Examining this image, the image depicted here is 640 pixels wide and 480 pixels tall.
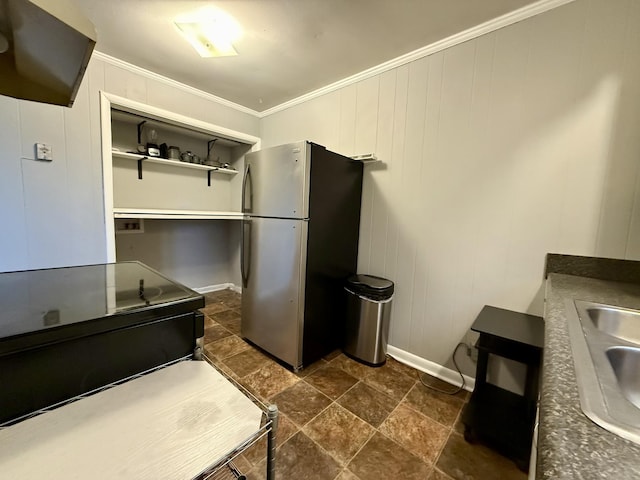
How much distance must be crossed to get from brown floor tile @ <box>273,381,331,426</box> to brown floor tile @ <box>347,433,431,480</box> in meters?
0.36

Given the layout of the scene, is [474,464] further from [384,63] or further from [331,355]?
[384,63]

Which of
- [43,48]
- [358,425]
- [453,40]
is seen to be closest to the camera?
[43,48]

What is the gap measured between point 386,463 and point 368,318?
36.1 inches

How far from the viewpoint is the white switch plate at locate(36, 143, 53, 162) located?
6.36 feet

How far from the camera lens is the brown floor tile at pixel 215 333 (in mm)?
2418

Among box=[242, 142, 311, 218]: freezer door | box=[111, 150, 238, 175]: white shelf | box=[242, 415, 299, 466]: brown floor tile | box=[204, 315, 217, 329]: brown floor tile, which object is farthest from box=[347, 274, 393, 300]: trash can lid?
box=[111, 150, 238, 175]: white shelf

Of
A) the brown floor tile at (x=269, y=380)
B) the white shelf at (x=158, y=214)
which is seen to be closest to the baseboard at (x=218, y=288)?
the white shelf at (x=158, y=214)

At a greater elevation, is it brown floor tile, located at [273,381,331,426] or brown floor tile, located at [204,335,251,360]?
brown floor tile, located at [204,335,251,360]

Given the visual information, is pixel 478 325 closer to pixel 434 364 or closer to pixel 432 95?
pixel 434 364

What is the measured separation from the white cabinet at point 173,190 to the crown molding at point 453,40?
1353 mm

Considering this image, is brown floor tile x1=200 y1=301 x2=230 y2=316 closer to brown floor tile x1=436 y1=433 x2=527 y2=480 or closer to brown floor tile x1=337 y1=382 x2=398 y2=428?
brown floor tile x1=337 y1=382 x2=398 y2=428

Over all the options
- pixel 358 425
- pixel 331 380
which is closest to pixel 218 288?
pixel 331 380

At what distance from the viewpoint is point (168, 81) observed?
2.55 metres

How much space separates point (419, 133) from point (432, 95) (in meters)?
0.27
